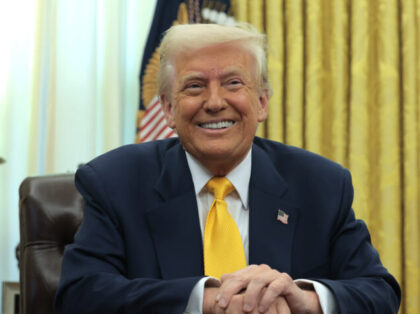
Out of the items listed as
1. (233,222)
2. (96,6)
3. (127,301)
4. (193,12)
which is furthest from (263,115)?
(96,6)

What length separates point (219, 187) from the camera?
177 centimetres

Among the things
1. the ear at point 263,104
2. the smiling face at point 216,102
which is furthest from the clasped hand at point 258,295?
the ear at point 263,104

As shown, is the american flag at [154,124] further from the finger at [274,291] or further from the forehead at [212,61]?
the finger at [274,291]

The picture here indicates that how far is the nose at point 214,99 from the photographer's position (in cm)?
171

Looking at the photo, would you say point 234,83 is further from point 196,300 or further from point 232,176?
point 196,300

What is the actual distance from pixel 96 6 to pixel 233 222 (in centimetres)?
220

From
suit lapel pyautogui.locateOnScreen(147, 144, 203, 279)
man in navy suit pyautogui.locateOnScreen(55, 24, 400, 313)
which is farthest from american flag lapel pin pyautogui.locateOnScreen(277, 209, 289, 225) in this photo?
suit lapel pyautogui.locateOnScreen(147, 144, 203, 279)

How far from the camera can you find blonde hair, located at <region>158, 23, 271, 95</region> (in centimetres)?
171

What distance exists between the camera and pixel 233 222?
1698mm

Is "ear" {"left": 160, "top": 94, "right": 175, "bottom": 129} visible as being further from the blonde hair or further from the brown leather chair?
the brown leather chair

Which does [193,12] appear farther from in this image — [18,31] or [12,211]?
[12,211]

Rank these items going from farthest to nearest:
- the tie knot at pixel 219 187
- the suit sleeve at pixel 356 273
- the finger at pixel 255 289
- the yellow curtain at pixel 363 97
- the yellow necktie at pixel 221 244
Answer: the yellow curtain at pixel 363 97
the tie knot at pixel 219 187
the yellow necktie at pixel 221 244
the suit sleeve at pixel 356 273
the finger at pixel 255 289

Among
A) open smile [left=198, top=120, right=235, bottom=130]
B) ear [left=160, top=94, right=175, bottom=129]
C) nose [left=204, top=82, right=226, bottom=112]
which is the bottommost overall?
open smile [left=198, top=120, right=235, bottom=130]

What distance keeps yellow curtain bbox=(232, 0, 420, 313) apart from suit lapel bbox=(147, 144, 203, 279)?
1.77m
